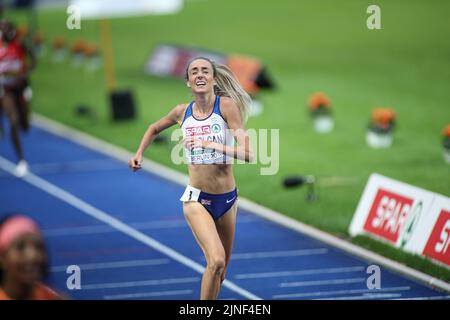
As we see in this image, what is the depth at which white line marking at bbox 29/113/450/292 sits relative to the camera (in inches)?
485

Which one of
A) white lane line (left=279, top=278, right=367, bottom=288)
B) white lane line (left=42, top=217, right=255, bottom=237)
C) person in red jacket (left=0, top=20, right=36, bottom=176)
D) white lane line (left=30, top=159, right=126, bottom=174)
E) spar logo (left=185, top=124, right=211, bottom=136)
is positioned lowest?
white lane line (left=30, top=159, right=126, bottom=174)

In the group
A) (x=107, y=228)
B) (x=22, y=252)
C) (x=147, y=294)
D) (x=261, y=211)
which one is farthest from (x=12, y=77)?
(x=22, y=252)

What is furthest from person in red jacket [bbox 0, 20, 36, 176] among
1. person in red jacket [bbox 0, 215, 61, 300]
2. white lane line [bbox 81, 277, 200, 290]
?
person in red jacket [bbox 0, 215, 61, 300]

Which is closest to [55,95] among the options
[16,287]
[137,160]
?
[137,160]

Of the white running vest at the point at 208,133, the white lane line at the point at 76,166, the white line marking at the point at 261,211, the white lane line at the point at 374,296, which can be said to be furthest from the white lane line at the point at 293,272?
the white lane line at the point at 76,166

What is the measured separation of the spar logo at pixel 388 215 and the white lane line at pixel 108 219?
2070 millimetres

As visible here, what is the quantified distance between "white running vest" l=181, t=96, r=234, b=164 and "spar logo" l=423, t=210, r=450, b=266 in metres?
3.10

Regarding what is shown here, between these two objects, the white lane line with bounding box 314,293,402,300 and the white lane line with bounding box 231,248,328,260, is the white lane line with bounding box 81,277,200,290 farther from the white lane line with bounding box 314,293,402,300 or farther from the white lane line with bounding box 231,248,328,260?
the white lane line with bounding box 314,293,402,300

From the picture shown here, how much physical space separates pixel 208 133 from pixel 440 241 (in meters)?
3.49

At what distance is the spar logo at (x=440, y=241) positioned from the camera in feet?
39.1

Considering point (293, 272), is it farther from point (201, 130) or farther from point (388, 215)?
point (201, 130)

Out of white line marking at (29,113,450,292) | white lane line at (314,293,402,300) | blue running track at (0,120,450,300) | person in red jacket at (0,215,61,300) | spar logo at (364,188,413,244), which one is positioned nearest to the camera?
person in red jacket at (0,215,61,300)

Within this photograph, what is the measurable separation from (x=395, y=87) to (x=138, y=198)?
8994 mm

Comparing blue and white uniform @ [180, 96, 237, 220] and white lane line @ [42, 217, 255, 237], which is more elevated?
blue and white uniform @ [180, 96, 237, 220]
